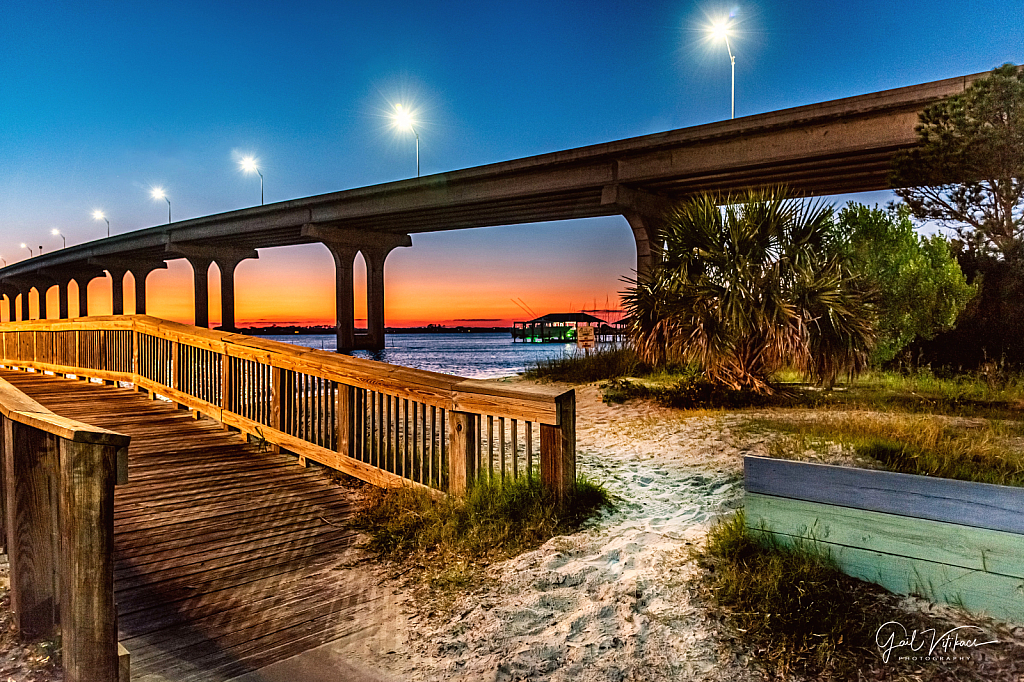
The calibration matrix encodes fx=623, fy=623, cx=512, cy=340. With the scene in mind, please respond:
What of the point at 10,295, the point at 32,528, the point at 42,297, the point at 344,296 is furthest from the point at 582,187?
the point at 10,295

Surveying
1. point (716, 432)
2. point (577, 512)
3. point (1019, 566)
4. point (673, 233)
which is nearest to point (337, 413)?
point (577, 512)

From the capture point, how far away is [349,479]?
634cm

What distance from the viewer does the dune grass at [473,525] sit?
4.16 meters

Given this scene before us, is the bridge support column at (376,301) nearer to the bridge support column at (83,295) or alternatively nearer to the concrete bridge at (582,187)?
the concrete bridge at (582,187)

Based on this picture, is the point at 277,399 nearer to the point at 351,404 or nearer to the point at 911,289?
the point at 351,404

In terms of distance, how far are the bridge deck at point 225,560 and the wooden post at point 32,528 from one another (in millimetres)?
435

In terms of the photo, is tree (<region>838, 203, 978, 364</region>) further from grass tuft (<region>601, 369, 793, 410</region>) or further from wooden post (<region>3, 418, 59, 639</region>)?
wooden post (<region>3, 418, 59, 639</region>)

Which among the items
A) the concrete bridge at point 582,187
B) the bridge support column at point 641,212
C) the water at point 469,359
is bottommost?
the water at point 469,359

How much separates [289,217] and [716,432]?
38668mm

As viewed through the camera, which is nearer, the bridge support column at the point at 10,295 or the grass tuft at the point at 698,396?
the grass tuft at the point at 698,396

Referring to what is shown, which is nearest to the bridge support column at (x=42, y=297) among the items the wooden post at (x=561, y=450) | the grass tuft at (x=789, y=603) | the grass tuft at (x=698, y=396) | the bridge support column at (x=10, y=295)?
the bridge support column at (x=10, y=295)

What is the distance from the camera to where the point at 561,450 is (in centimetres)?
454

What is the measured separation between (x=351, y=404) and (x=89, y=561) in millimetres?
3769

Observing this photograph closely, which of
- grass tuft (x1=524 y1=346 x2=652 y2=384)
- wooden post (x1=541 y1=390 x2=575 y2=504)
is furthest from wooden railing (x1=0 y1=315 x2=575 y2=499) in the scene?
grass tuft (x1=524 y1=346 x2=652 y2=384)
